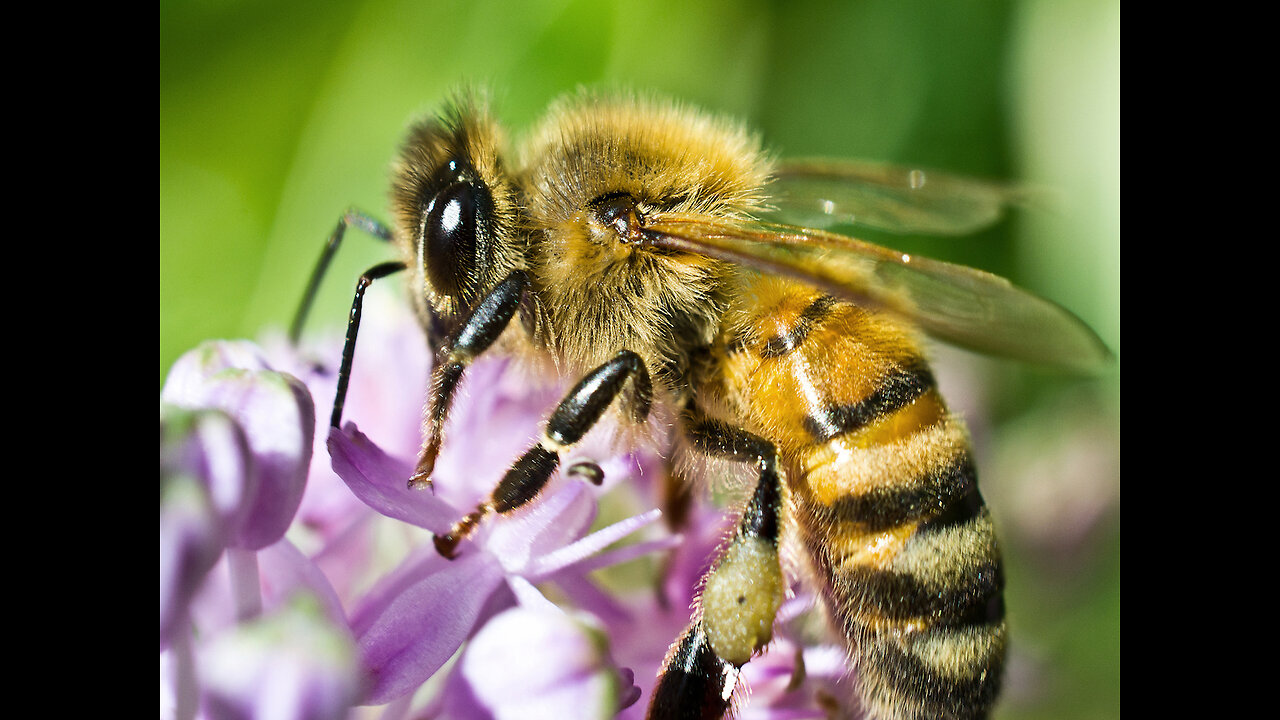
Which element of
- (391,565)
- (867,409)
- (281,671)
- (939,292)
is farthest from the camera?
(391,565)

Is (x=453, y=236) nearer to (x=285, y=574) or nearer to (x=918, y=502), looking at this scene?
(x=285, y=574)

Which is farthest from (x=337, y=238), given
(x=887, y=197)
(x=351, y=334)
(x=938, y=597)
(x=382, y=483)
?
(x=938, y=597)

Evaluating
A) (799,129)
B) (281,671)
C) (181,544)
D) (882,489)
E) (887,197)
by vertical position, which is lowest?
(281,671)

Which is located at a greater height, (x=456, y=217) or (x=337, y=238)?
(x=337, y=238)

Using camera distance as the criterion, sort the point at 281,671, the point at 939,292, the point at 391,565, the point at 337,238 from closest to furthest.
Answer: the point at 281,671 < the point at 939,292 < the point at 337,238 < the point at 391,565
